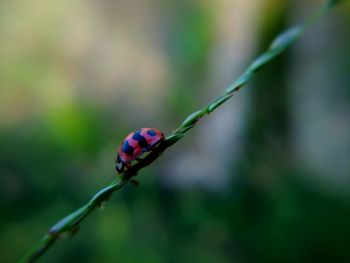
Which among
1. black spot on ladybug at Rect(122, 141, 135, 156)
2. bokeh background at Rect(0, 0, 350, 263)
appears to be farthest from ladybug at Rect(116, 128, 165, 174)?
bokeh background at Rect(0, 0, 350, 263)

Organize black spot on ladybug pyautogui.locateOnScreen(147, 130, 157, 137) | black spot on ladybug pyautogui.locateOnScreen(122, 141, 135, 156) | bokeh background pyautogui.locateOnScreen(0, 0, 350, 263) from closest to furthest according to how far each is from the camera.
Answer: black spot on ladybug pyautogui.locateOnScreen(147, 130, 157, 137)
black spot on ladybug pyautogui.locateOnScreen(122, 141, 135, 156)
bokeh background pyautogui.locateOnScreen(0, 0, 350, 263)

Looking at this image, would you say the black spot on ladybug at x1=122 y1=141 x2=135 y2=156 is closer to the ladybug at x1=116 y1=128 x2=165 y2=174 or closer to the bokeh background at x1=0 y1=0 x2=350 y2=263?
the ladybug at x1=116 y1=128 x2=165 y2=174

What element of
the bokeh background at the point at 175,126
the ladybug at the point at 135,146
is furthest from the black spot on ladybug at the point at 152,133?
the bokeh background at the point at 175,126

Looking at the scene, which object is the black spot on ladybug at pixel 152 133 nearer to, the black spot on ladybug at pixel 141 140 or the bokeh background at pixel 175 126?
the black spot on ladybug at pixel 141 140

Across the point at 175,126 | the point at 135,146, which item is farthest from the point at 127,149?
the point at 175,126

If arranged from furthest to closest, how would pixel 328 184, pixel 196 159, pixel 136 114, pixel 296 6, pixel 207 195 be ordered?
pixel 136 114 → pixel 296 6 → pixel 196 159 → pixel 328 184 → pixel 207 195

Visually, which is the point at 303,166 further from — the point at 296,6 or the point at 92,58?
the point at 92,58

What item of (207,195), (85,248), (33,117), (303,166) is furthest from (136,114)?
(85,248)
